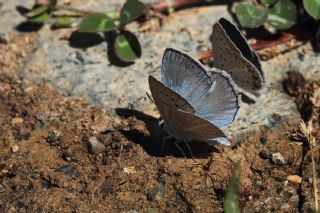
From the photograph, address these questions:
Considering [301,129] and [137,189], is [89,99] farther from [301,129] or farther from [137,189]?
[301,129]

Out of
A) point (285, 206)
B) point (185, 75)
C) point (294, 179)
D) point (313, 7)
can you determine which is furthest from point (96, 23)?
point (285, 206)

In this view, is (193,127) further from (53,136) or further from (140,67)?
(140,67)

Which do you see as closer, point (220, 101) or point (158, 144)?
point (220, 101)

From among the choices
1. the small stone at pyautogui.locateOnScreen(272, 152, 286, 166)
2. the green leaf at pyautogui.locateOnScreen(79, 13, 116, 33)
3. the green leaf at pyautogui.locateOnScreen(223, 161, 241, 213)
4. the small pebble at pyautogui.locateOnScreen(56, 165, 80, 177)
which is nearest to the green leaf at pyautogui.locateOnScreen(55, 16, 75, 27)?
the green leaf at pyautogui.locateOnScreen(79, 13, 116, 33)

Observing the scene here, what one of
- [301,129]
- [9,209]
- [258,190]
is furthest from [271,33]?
[9,209]

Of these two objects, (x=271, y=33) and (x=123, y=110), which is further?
(x=271, y=33)
